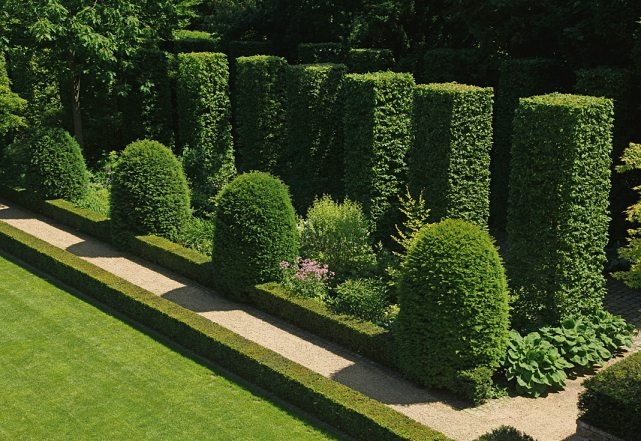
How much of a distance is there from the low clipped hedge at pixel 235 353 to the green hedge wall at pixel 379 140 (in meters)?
5.09

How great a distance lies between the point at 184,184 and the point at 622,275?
11.4m

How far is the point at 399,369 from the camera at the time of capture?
44.0 ft

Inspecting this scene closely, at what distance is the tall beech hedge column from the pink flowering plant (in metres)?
3.82

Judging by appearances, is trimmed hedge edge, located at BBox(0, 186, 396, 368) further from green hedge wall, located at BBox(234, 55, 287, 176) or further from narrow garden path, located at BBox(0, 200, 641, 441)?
green hedge wall, located at BBox(234, 55, 287, 176)

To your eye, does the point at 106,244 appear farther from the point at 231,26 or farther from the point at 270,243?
the point at 231,26

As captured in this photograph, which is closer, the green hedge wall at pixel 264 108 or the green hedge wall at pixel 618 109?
the green hedge wall at pixel 618 109

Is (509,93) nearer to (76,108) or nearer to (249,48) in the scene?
(249,48)

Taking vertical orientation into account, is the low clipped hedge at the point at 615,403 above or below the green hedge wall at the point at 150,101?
below

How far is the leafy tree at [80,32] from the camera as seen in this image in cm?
2269

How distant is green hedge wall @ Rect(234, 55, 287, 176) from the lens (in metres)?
22.2

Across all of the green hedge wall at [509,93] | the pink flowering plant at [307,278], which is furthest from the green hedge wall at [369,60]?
the pink flowering plant at [307,278]

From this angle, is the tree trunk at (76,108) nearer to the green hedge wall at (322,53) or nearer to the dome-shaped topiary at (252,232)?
the green hedge wall at (322,53)

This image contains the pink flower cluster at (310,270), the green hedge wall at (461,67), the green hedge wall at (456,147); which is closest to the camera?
the green hedge wall at (456,147)

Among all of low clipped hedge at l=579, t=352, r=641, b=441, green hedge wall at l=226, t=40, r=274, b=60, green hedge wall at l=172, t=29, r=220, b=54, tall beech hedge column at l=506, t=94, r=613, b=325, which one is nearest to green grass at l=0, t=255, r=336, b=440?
low clipped hedge at l=579, t=352, r=641, b=441
